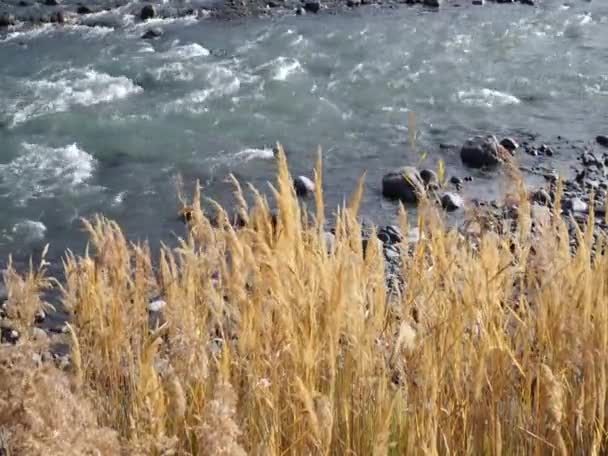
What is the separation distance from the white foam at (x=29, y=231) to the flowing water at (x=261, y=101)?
0.01 m

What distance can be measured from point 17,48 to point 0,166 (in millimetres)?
3037

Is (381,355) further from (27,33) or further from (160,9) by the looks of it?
(160,9)

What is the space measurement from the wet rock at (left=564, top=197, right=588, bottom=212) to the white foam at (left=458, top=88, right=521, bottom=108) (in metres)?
2.38

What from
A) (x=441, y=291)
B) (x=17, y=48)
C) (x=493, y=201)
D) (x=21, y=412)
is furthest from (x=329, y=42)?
(x=21, y=412)

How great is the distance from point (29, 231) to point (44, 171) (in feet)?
3.18

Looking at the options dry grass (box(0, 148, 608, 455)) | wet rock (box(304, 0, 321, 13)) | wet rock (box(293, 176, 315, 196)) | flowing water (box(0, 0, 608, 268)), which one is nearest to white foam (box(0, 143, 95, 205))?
flowing water (box(0, 0, 608, 268))

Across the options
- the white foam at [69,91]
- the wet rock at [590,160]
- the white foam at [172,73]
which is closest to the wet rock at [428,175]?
the wet rock at [590,160]

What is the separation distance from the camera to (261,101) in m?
9.28

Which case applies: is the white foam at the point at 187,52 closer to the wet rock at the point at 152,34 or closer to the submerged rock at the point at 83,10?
the wet rock at the point at 152,34

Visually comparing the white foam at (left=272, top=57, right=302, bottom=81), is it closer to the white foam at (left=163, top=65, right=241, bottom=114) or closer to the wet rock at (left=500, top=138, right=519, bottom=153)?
the white foam at (left=163, top=65, right=241, bottom=114)

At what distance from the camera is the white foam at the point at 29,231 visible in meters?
6.91

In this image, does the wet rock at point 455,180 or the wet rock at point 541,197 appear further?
the wet rock at point 455,180

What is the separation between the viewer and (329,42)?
35.8ft

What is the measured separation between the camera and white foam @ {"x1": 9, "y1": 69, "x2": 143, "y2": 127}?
29.1 ft
